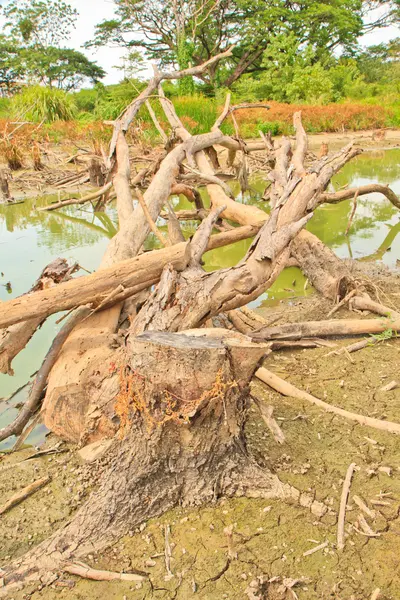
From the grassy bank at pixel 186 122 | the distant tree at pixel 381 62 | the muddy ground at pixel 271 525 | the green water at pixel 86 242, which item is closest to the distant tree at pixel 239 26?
the distant tree at pixel 381 62

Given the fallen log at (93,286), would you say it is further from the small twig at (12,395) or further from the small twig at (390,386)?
the small twig at (390,386)

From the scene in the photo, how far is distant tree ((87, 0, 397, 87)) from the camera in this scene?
89.2ft

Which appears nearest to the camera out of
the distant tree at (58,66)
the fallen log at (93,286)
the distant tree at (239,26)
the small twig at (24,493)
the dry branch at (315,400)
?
the small twig at (24,493)

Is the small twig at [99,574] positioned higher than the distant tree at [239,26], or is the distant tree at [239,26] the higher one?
the distant tree at [239,26]

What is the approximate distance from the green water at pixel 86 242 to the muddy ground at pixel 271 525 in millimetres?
1056

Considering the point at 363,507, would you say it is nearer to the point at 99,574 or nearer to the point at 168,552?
the point at 168,552

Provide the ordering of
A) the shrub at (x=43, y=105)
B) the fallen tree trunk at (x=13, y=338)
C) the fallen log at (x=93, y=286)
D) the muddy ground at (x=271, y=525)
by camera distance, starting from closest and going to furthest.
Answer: the muddy ground at (x=271, y=525) → the fallen log at (x=93, y=286) → the fallen tree trunk at (x=13, y=338) → the shrub at (x=43, y=105)

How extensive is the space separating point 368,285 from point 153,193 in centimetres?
221

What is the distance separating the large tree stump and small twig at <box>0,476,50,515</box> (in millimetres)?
392

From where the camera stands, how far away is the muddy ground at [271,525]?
1.82 m

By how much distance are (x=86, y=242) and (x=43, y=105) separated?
33.4 ft

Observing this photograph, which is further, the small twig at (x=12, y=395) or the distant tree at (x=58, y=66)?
the distant tree at (x=58, y=66)

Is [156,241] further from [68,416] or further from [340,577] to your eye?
[340,577]

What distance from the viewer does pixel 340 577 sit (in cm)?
181
